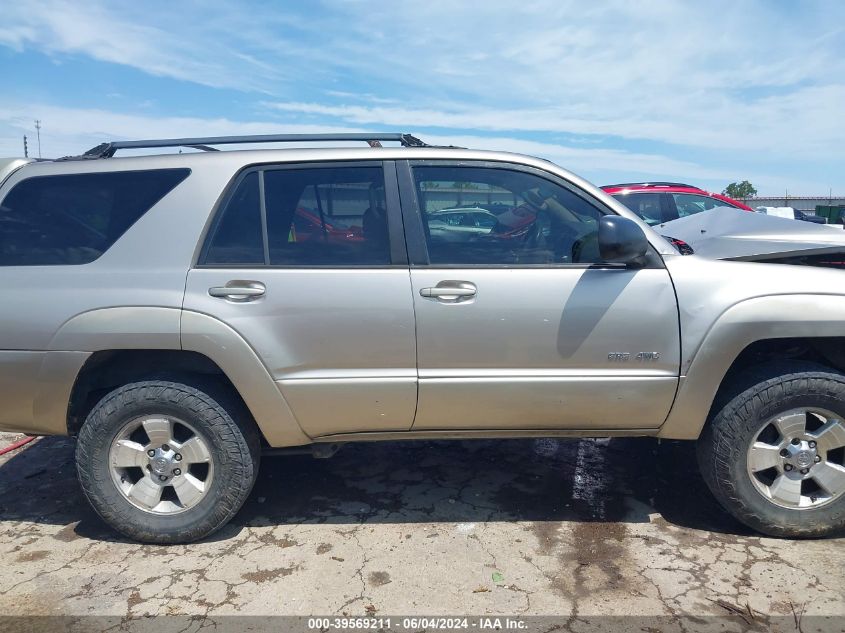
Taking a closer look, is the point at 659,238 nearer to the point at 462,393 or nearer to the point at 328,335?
the point at 462,393

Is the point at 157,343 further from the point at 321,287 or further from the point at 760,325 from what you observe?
the point at 760,325

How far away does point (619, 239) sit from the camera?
2.88 meters

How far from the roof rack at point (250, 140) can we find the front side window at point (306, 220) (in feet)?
0.98

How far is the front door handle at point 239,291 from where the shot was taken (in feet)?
9.92

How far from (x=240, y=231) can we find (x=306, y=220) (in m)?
0.32

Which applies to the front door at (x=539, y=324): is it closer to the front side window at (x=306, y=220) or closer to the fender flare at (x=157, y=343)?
the front side window at (x=306, y=220)

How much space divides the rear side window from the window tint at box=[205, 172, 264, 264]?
304 millimetres

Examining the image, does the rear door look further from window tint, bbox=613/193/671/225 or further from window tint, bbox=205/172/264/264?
window tint, bbox=613/193/671/225

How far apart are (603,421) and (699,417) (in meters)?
0.46

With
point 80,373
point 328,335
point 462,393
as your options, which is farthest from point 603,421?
point 80,373

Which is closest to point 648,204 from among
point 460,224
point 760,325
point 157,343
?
point 760,325

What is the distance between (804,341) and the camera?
126 inches

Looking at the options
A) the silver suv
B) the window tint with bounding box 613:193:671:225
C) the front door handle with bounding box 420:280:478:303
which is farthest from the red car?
the front door handle with bounding box 420:280:478:303

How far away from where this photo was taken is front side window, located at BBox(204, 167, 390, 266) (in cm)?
312
